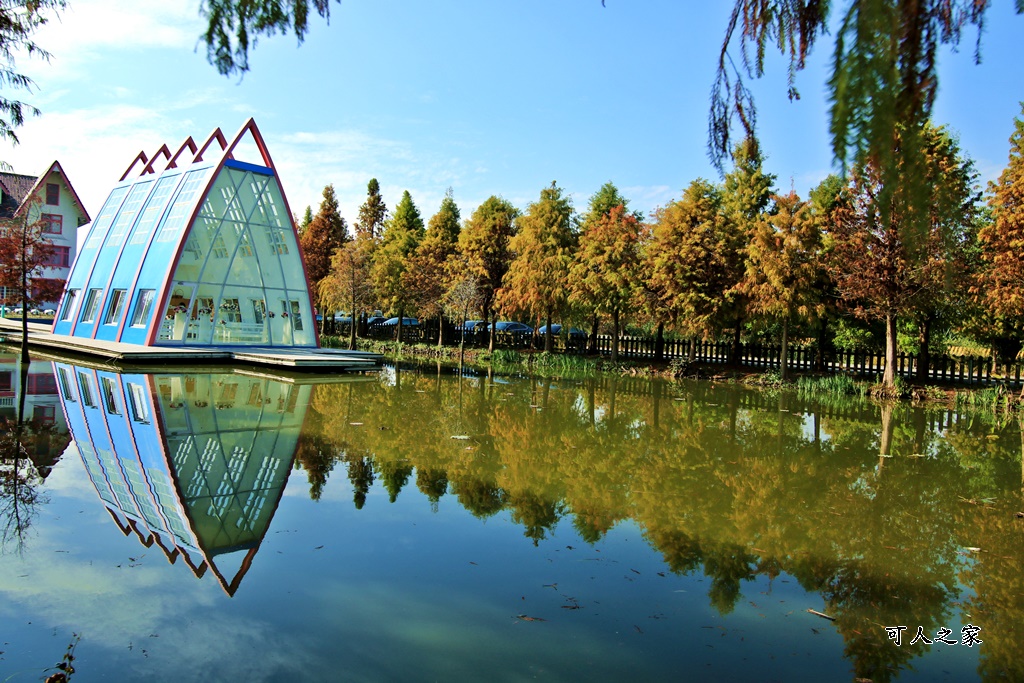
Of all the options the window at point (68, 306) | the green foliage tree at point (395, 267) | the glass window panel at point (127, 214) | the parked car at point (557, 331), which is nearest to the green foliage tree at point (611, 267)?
the parked car at point (557, 331)

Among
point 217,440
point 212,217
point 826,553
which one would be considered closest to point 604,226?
point 212,217

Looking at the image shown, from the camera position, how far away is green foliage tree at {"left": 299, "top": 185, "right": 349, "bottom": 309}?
152 ft

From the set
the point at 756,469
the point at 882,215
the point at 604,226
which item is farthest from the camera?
the point at 604,226

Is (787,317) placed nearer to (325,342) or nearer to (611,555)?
(611,555)

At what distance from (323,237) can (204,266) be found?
76.2 feet

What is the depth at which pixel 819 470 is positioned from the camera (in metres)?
9.43

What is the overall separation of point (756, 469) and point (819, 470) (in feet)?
2.87

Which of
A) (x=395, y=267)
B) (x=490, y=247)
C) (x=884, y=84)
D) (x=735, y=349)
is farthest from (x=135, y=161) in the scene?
(x=884, y=84)

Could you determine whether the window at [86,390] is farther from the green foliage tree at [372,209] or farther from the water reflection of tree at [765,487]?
the green foliage tree at [372,209]

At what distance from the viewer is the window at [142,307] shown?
24391mm

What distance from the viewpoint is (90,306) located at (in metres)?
27.8

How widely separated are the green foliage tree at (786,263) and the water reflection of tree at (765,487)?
6851 mm

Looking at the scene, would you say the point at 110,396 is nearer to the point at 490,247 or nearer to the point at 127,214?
the point at 127,214

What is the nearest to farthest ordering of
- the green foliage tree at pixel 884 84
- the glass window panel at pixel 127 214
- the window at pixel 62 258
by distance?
the green foliage tree at pixel 884 84
the glass window panel at pixel 127 214
the window at pixel 62 258
